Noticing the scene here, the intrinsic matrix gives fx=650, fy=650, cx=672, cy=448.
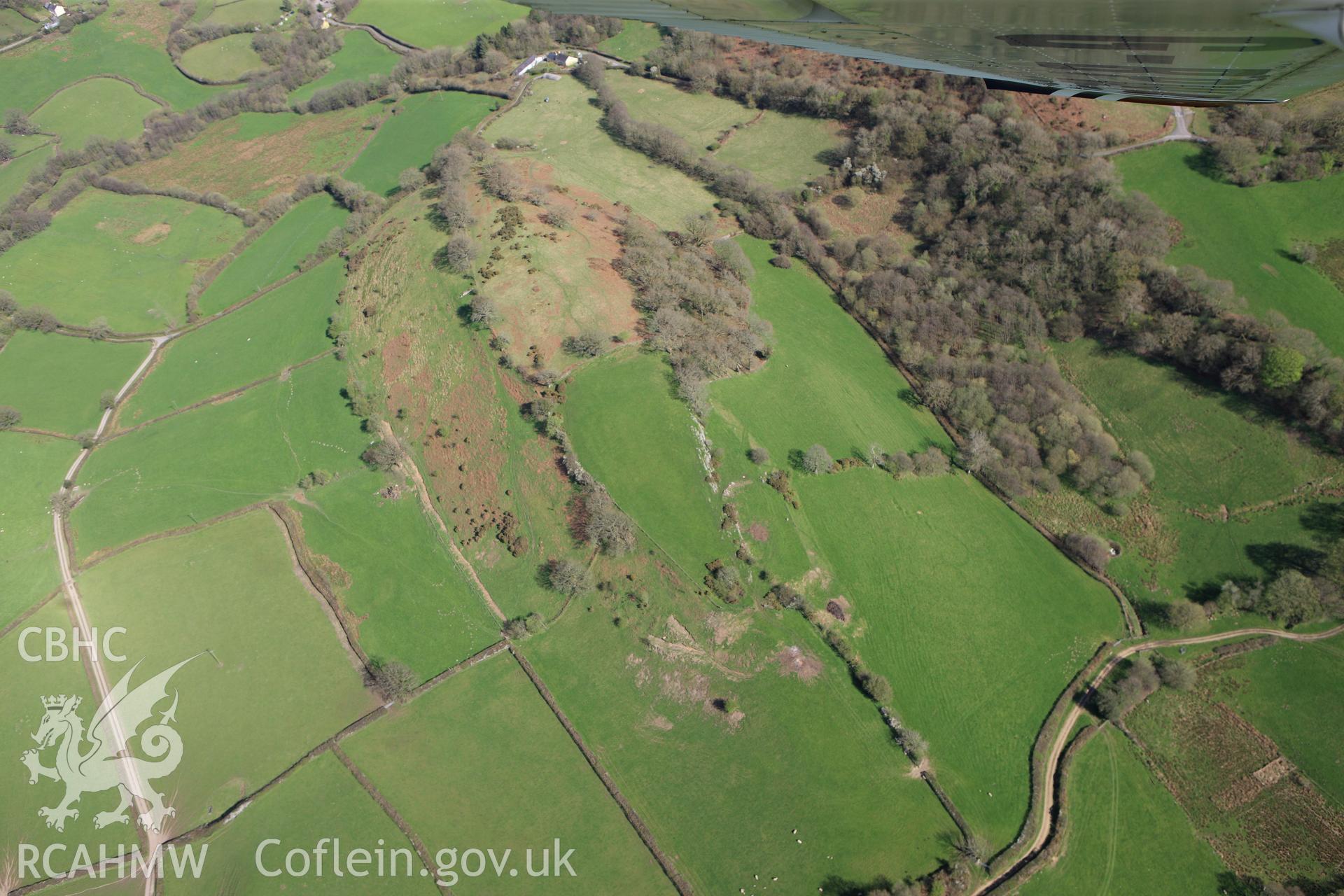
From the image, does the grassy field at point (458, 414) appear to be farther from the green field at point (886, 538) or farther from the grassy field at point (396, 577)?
the green field at point (886, 538)

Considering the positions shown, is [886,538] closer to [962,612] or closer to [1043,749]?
[962,612]

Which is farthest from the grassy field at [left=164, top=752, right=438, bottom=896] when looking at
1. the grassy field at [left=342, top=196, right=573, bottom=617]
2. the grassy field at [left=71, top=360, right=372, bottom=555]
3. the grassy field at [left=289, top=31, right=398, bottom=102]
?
the grassy field at [left=289, top=31, right=398, bottom=102]

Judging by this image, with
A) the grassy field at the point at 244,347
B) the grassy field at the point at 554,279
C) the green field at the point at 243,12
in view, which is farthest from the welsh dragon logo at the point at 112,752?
the green field at the point at 243,12

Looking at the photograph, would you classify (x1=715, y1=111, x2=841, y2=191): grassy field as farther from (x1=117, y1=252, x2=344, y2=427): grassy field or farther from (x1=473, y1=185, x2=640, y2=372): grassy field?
(x1=117, y1=252, x2=344, y2=427): grassy field

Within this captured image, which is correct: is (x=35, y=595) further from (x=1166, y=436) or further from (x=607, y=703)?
(x=1166, y=436)

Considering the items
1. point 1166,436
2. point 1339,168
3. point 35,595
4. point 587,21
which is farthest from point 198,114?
point 1339,168

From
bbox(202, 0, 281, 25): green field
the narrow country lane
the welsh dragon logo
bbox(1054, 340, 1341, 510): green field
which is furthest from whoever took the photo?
bbox(202, 0, 281, 25): green field
